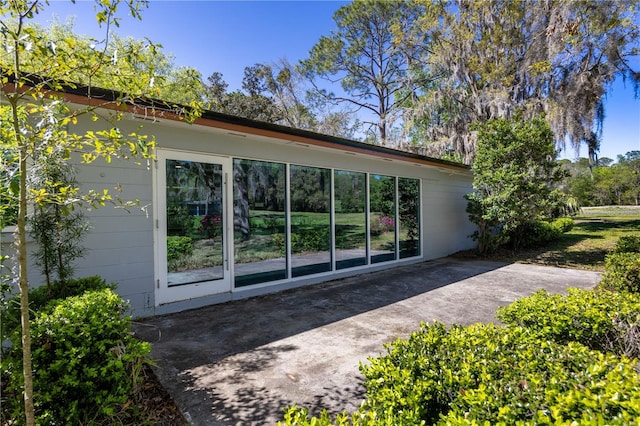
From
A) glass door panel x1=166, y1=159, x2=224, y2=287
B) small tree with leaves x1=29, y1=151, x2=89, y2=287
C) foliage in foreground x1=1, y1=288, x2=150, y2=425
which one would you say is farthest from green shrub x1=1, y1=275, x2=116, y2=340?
glass door panel x1=166, y1=159, x2=224, y2=287

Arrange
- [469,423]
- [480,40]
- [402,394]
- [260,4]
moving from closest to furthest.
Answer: [469,423] < [402,394] < [260,4] < [480,40]

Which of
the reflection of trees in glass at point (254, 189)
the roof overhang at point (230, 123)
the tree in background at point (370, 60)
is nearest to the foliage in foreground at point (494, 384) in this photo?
the roof overhang at point (230, 123)

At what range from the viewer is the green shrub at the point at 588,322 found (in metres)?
2.30

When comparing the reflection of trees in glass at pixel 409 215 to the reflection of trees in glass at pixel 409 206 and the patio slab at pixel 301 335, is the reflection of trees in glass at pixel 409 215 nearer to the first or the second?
the reflection of trees in glass at pixel 409 206

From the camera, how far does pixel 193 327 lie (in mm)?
3846

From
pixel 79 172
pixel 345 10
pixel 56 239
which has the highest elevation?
pixel 345 10

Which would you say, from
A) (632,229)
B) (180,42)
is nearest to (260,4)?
(180,42)

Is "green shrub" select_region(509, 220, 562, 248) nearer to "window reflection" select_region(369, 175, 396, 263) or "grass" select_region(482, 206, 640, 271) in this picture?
"grass" select_region(482, 206, 640, 271)

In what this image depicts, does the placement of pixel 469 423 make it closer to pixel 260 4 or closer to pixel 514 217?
pixel 514 217

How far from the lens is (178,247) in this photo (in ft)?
14.9

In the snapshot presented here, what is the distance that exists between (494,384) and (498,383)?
2 centimetres

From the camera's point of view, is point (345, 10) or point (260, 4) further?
point (345, 10)

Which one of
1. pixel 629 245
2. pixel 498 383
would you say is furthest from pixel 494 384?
pixel 629 245

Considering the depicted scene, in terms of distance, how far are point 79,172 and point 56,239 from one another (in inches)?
42.2
